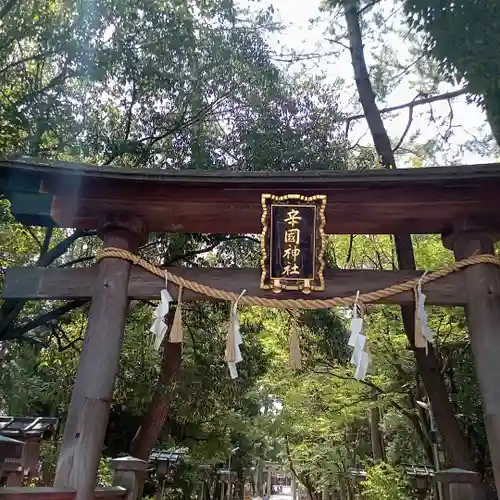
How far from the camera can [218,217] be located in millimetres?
4629

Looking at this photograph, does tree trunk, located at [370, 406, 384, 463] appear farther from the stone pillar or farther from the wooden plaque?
the wooden plaque

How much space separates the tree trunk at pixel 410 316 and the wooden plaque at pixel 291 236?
6.10 feet

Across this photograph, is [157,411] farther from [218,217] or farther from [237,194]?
[237,194]

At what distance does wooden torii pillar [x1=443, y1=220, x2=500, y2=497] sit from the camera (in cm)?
381

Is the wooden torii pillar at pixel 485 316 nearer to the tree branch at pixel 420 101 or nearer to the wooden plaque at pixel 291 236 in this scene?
the wooden plaque at pixel 291 236

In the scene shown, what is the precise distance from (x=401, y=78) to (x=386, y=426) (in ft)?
38.3

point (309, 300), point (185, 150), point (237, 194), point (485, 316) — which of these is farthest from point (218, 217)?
point (185, 150)

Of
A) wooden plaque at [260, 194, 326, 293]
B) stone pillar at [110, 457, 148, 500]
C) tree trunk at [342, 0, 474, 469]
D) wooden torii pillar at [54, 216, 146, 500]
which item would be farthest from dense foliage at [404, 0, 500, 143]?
stone pillar at [110, 457, 148, 500]

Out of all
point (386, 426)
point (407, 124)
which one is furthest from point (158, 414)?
point (386, 426)

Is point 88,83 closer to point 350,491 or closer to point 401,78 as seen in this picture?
point 401,78

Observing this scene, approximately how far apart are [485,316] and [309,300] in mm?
1467

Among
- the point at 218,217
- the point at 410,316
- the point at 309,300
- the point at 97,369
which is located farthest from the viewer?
the point at 410,316

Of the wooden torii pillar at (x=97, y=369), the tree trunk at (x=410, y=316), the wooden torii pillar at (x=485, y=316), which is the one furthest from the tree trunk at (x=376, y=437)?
the wooden torii pillar at (x=97, y=369)

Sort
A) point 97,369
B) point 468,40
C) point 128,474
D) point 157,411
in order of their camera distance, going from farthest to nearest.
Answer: point 157,411 < point 468,40 < point 128,474 < point 97,369
